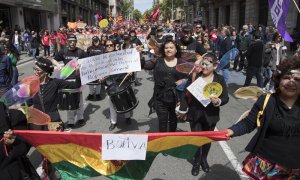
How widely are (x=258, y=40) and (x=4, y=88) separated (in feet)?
23.3

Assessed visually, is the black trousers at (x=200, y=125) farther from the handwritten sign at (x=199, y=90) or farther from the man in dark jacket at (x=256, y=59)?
the man in dark jacket at (x=256, y=59)

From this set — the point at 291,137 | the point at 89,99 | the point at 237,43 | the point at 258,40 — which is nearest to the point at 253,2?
the point at 237,43

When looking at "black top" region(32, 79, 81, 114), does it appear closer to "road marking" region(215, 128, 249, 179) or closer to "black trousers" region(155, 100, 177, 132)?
"black trousers" region(155, 100, 177, 132)

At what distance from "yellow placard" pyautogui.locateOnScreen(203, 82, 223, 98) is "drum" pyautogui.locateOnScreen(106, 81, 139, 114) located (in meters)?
2.35

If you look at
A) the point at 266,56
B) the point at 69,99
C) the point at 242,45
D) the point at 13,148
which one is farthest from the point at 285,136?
the point at 242,45

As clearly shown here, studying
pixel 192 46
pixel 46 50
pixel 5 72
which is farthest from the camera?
pixel 46 50

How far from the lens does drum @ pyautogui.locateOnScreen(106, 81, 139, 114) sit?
19.3ft

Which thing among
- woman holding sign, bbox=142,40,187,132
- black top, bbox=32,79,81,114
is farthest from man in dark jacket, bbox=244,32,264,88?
black top, bbox=32,79,81,114

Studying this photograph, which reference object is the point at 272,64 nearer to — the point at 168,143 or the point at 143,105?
the point at 143,105

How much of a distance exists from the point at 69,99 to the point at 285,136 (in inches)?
174

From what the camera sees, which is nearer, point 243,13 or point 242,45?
point 242,45

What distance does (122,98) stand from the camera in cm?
590

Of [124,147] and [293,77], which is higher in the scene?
[293,77]

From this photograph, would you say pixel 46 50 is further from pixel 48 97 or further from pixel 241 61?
pixel 48 97
